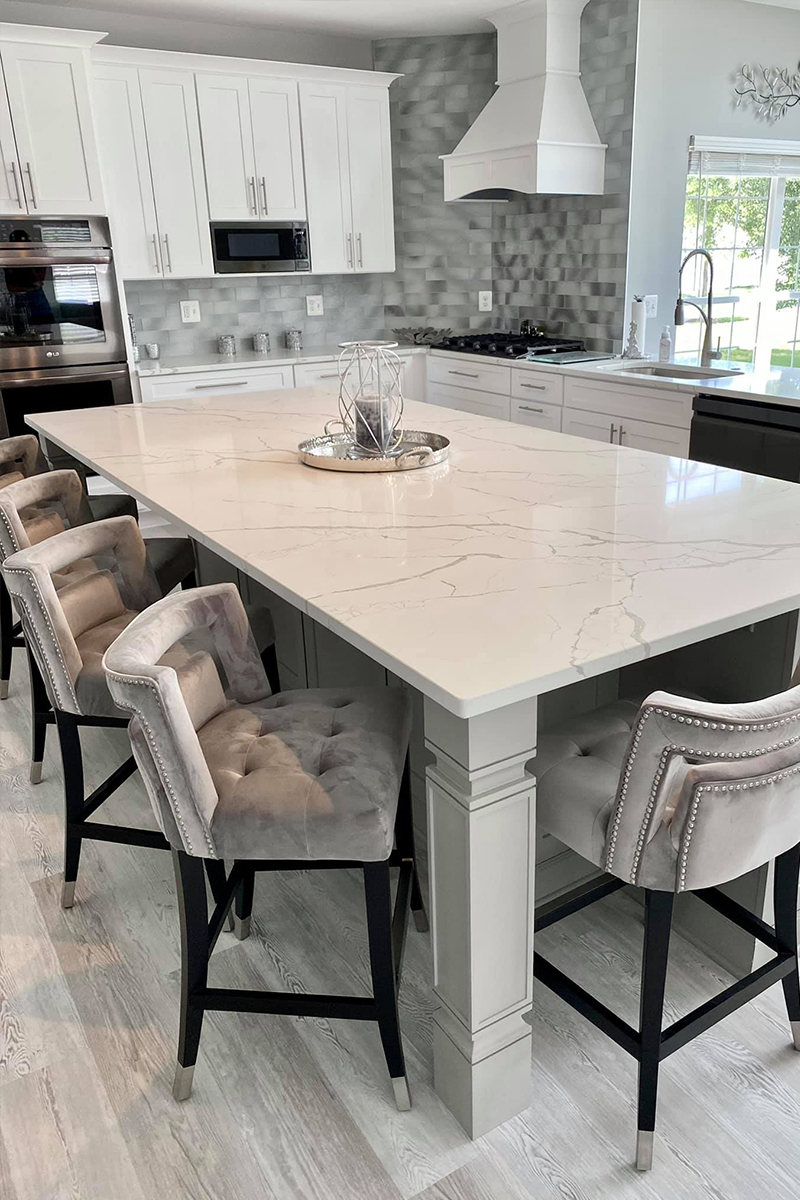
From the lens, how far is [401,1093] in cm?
165

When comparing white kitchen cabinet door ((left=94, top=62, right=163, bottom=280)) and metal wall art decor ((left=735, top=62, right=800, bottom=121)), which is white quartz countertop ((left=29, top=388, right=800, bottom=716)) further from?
metal wall art decor ((left=735, top=62, right=800, bottom=121))

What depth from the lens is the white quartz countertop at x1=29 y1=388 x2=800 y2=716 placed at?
1378mm

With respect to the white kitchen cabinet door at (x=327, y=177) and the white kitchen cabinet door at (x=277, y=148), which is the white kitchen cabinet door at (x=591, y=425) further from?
the white kitchen cabinet door at (x=277, y=148)

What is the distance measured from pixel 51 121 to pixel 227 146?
988 millimetres

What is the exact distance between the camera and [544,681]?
128 cm

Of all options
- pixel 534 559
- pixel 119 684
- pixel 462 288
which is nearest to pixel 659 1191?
pixel 534 559

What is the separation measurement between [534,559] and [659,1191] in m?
1.12

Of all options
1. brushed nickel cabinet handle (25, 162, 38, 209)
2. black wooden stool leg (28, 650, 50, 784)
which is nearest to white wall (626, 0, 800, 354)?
brushed nickel cabinet handle (25, 162, 38, 209)

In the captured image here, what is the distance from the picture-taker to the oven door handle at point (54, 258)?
454 cm

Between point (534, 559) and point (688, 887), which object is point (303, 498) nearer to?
point (534, 559)

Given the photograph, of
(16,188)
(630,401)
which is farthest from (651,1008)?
(16,188)

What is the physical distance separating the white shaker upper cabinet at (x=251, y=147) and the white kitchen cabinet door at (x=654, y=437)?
2.52 meters

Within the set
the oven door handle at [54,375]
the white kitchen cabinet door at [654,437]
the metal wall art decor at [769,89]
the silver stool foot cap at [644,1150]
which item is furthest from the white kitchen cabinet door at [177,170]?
the silver stool foot cap at [644,1150]

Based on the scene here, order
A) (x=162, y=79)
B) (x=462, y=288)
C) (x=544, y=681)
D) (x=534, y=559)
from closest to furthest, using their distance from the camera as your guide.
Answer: (x=544, y=681)
(x=534, y=559)
(x=162, y=79)
(x=462, y=288)
